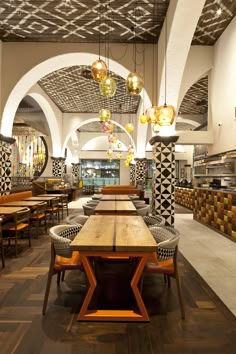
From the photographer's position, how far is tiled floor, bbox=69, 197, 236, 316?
3453 mm

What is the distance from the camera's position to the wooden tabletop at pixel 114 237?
7.70ft

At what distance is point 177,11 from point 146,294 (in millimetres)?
4821

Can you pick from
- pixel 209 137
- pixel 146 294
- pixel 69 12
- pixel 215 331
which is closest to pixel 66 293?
pixel 146 294

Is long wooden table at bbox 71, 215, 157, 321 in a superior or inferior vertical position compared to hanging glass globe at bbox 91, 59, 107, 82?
inferior

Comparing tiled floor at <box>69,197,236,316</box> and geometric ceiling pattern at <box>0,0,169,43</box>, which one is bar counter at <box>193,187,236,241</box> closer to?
tiled floor at <box>69,197,236,316</box>

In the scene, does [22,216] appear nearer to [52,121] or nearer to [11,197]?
[11,197]

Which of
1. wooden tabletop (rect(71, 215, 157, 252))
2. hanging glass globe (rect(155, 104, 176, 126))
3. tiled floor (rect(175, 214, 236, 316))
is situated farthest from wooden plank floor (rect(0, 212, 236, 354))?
hanging glass globe (rect(155, 104, 176, 126))

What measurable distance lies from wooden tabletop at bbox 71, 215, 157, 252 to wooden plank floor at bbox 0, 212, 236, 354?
79cm

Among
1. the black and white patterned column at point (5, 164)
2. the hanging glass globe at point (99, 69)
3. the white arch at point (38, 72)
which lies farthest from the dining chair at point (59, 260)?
the white arch at point (38, 72)

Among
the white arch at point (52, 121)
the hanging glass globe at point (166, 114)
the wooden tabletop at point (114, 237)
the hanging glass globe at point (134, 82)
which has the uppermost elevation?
the white arch at point (52, 121)

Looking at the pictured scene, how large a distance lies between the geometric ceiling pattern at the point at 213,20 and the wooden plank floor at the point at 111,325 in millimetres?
6044

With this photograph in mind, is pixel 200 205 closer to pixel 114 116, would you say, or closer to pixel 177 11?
pixel 177 11

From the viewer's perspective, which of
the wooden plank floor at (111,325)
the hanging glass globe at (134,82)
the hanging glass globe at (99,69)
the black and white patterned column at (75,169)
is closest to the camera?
the wooden plank floor at (111,325)

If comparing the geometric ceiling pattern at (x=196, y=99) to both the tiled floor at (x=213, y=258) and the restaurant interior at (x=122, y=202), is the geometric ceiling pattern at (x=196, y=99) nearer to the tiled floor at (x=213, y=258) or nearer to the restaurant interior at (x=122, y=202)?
the restaurant interior at (x=122, y=202)
